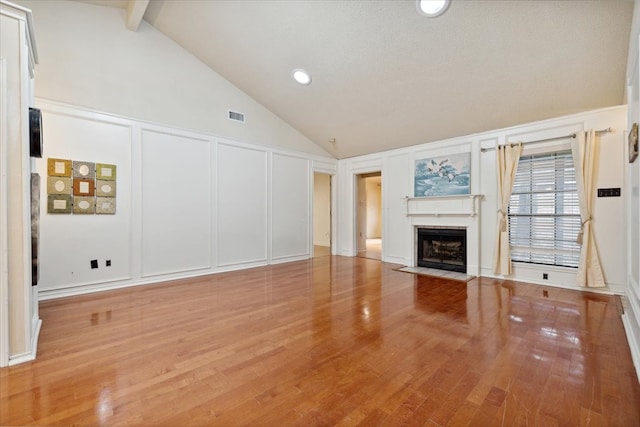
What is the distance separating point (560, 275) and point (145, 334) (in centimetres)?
560

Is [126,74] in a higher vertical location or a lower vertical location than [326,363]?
higher

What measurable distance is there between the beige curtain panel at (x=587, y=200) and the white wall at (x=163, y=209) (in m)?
5.04

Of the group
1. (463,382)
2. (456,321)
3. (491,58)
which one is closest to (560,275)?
(456,321)

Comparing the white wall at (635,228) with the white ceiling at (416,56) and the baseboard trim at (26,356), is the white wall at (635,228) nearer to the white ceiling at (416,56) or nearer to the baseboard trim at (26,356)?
the white ceiling at (416,56)

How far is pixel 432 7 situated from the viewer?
3.17 metres

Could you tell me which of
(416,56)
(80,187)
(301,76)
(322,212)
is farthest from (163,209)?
(322,212)

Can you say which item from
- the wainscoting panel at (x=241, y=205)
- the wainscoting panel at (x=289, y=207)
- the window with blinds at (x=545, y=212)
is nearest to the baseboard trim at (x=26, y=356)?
the wainscoting panel at (x=241, y=205)

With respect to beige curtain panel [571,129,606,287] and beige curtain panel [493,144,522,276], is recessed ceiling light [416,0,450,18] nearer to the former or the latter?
beige curtain panel [493,144,522,276]

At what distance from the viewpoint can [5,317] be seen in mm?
2057

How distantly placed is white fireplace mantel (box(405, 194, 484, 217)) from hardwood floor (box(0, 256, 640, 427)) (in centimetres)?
186

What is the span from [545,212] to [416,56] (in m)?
3.22

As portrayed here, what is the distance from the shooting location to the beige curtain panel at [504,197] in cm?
475

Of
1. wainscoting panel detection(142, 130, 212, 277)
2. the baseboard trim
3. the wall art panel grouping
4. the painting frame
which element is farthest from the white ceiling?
the baseboard trim

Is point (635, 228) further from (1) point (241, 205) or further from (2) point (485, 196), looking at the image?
(1) point (241, 205)
